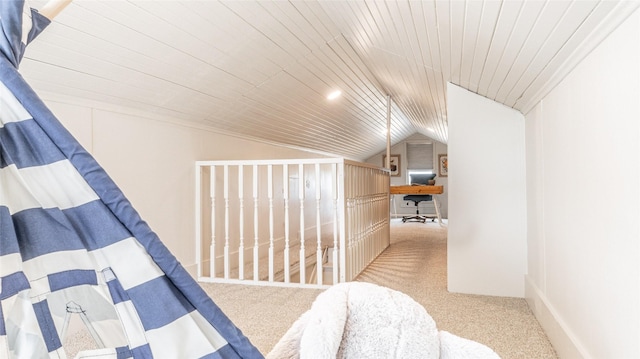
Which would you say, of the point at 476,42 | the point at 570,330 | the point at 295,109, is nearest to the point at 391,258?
the point at 295,109

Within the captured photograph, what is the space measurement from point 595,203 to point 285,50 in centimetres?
211

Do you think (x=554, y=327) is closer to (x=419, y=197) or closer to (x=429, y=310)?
(x=429, y=310)

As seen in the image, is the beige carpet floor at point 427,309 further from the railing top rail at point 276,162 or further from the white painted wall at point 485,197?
the railing top rail at point 276,162

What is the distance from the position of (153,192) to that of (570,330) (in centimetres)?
242

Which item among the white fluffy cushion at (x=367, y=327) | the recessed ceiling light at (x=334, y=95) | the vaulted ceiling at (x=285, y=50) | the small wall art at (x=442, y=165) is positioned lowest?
the white fluffy cushion at (x=367, y=327)

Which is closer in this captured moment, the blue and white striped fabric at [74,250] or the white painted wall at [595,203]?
the blue and white striped fabric at [74,250]

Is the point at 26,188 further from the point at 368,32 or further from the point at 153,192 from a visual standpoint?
the point at 368,32

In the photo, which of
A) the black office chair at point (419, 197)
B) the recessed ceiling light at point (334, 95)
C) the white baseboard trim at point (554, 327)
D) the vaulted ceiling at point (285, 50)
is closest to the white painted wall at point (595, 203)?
the white baseboard trim at point (554, 327)

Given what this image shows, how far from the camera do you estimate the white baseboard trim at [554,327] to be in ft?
4.56

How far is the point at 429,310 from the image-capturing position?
2.21 meters

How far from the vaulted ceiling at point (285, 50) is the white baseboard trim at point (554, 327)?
3.49ft

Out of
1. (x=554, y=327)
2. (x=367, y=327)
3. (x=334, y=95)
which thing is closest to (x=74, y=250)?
(x=367, y=327)

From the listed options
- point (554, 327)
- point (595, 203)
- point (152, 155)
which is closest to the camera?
point (595, 203)

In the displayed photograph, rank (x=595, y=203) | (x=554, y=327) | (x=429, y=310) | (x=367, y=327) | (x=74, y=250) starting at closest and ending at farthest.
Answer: (x=74, y=250), (x=367, y=327), (x=595, y=203), (x=554, y=327), (x=429, y=310)
